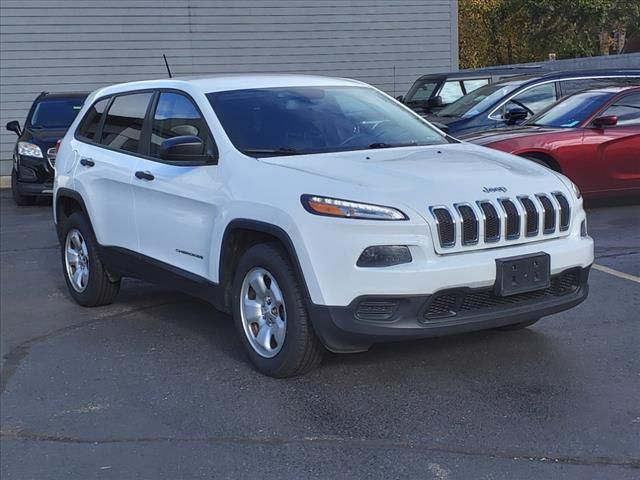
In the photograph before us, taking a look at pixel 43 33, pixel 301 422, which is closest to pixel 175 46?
pixel 43 33

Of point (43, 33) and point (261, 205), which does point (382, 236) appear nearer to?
point (261, 205)

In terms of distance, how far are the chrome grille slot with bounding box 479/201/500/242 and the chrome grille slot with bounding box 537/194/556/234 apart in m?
0.36

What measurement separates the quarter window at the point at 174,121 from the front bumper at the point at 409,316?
1.64m

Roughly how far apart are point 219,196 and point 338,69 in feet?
48.0

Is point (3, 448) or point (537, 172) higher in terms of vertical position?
point (537, 172)

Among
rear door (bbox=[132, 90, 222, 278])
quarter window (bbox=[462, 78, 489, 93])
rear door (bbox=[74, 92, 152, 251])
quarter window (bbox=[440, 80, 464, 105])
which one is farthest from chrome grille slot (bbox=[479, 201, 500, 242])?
quarter window (bbox=[462, 78, 489, 93])

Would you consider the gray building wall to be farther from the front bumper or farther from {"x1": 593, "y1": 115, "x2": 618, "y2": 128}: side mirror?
the front bumper

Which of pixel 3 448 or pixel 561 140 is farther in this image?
pixel 561 140

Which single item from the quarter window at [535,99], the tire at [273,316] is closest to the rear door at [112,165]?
the tire at [273,316]

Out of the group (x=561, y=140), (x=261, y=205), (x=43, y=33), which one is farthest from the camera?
(x=43, y=33)

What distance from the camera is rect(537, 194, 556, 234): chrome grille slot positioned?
15.7ft

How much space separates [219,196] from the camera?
5125mm

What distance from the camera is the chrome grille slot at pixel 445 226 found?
441 centimetres

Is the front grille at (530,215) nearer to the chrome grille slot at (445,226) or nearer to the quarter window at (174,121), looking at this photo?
the chrome grille slot at (445,226)
